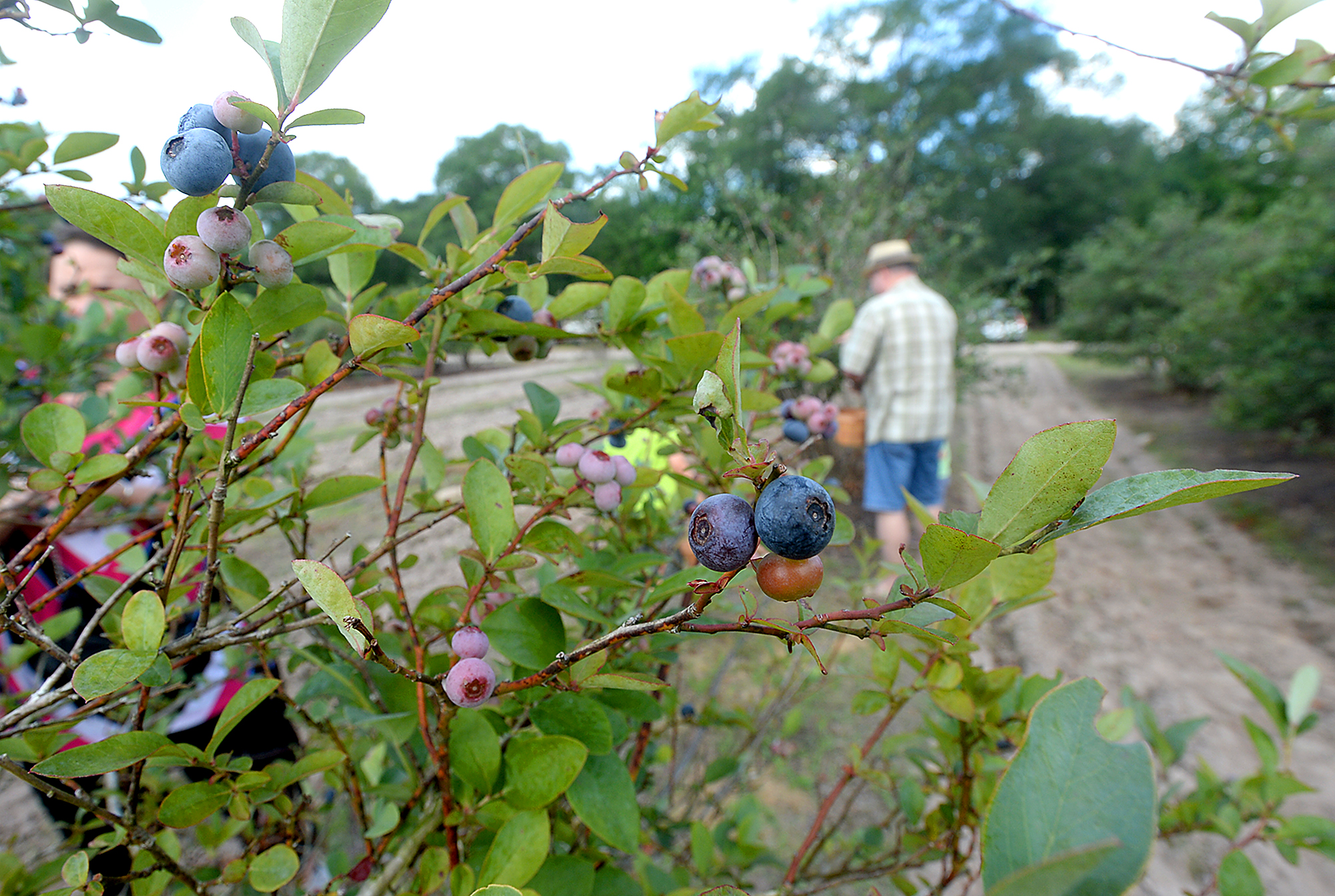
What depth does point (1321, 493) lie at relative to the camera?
3846mm

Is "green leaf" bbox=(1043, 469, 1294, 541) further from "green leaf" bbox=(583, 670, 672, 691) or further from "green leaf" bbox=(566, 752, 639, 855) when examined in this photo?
"green leaf" bbox=(566, 752, 639, 855)

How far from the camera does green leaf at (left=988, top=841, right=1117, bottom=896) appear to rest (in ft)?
0.59

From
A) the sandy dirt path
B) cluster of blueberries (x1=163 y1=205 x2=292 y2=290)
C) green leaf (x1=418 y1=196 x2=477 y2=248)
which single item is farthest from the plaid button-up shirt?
cluster of blueberries (x1=163 y1=205 x2=292 y2=290)

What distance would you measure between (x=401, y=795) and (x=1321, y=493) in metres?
5.44

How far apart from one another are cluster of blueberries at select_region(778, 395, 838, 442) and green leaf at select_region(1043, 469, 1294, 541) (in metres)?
0.63

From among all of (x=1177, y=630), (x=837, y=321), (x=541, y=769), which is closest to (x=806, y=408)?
(x=837, y=321)

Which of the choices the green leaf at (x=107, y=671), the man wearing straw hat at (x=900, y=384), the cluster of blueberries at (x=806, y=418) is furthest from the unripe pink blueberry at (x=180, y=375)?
the man wearing straw hat at (x=900, y=384)

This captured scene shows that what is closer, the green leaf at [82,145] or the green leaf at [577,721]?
the green leaf at [577,721]

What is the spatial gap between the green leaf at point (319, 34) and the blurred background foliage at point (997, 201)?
276mm

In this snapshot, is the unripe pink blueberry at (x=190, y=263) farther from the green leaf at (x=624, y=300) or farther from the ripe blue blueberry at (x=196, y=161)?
the green leaf at (x=624, y=300)

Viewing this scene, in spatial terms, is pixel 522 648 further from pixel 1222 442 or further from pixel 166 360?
pixel 1222 442

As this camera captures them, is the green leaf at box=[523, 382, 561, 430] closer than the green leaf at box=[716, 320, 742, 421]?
A: No

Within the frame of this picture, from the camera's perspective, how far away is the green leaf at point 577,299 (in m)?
0.64

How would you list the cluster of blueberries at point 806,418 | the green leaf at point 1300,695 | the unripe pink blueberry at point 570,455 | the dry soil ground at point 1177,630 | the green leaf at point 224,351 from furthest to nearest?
the dry soil ground at point 1177,630, the cluster of blueberries at point 806,418, the green leaf at point 1300,695, the unripe pink blueberry at point 570,455, the green leaf at point 224,351
